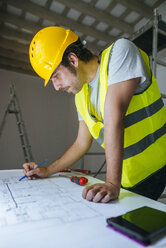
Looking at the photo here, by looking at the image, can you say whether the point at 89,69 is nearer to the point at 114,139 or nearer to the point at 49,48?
the point at 49,48

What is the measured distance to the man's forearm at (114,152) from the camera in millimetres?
706

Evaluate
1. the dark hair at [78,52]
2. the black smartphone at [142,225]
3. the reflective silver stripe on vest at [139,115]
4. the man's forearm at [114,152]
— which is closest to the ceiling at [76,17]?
the dark hair at [78,52]

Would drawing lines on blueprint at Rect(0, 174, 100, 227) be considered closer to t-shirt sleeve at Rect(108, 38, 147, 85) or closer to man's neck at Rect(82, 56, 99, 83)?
t-shirt sleeve at Rect(108, 38, 147, 85)

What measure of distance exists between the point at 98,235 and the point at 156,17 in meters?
1.84

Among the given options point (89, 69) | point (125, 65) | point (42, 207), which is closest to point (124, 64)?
point (125, 65)

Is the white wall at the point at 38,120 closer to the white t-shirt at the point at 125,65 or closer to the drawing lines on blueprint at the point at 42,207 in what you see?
the drawing lines on blueprint at the point at 42,207

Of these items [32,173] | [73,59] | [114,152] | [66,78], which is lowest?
[32,173]

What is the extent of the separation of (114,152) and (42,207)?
0.33 metres

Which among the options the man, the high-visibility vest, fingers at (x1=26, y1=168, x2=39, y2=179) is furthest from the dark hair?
fingers at (x1=26, y1=168, x2=39, y2=179)

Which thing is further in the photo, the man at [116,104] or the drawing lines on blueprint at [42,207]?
the man at [116,104]

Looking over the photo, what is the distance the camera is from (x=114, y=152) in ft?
2.41

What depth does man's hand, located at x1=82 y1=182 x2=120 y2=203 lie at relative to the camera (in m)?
0.63

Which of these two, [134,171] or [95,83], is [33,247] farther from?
[95,83]

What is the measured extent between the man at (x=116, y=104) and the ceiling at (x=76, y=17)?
208 cm
